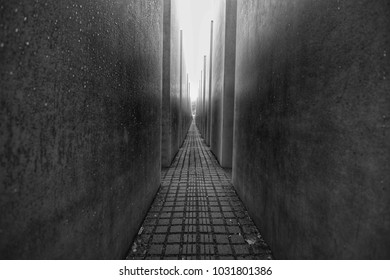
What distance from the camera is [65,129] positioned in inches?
66.7

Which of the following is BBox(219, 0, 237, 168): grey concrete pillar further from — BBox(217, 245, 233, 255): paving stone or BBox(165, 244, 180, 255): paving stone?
BBox(165, 244, 180, 255): paving stone

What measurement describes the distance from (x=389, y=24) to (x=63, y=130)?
2.18m

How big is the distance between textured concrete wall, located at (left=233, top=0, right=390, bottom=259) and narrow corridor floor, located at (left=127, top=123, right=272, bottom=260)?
0.46 metres

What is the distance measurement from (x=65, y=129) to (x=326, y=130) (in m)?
2.04

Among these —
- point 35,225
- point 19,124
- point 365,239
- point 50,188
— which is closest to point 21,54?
point 19,124

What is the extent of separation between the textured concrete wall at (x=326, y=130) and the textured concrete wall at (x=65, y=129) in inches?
78.0

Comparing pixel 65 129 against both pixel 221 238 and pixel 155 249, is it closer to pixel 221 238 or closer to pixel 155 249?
pixel 155 249

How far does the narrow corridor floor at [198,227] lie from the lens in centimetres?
337

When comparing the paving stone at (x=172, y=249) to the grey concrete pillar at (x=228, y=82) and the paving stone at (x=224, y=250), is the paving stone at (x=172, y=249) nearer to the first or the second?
the paving stone at (x=224, y=250)

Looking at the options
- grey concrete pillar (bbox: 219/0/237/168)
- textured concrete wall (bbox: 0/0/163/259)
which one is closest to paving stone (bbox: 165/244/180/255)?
textured concrete wall (bbox: 0/0/163/259)

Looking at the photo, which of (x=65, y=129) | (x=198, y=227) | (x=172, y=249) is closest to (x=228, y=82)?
(x=198, y=227)

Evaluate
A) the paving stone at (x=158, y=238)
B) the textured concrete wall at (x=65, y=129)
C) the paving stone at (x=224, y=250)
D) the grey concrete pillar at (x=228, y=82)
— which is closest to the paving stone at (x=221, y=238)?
the paving stone at (x=224, y=250)

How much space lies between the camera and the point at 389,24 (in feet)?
4.87

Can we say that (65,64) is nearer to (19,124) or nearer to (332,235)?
(19,124)
